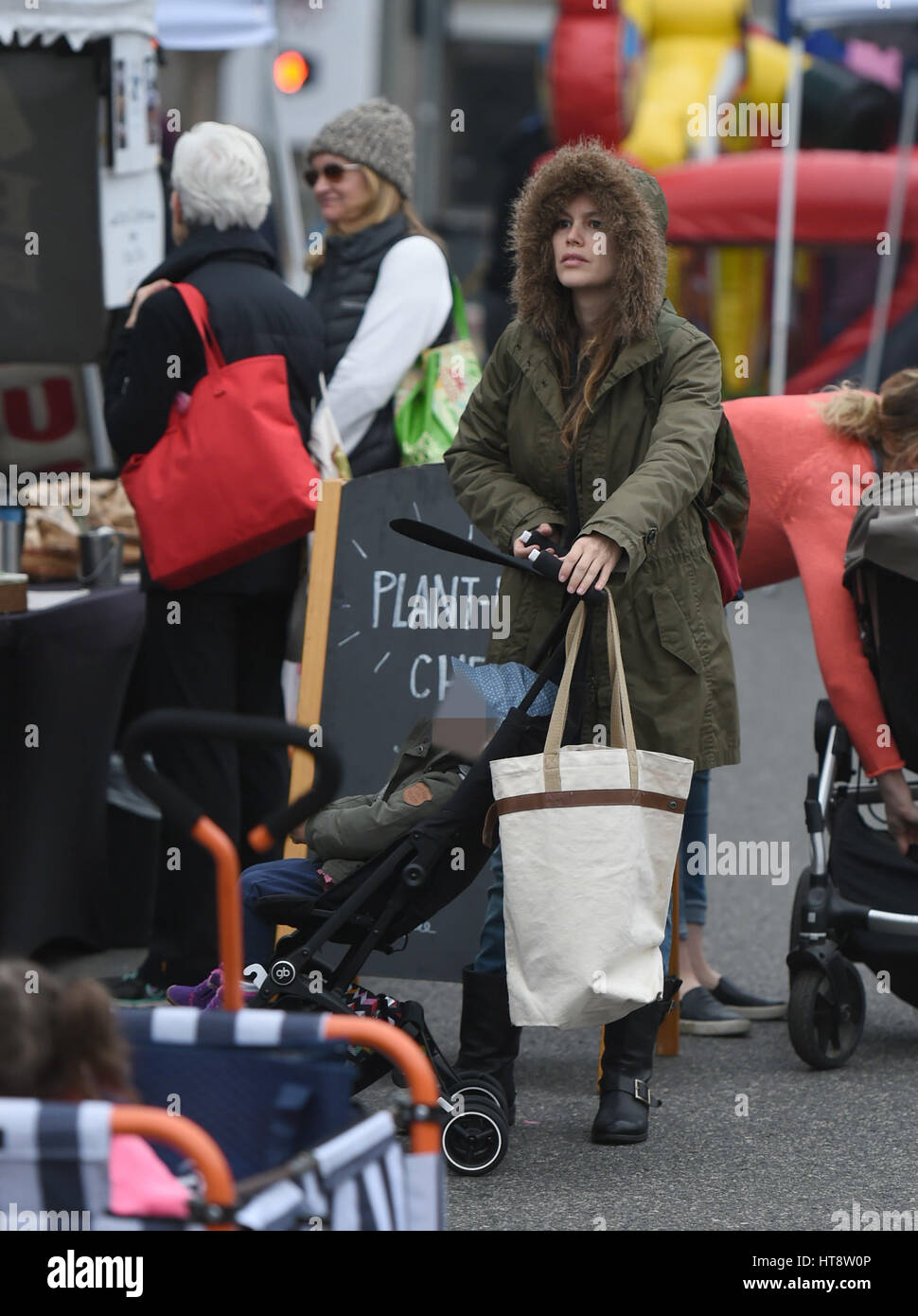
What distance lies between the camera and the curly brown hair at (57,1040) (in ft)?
7.42

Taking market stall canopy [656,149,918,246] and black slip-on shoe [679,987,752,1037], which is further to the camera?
market stall canopy [656,149,918,246]

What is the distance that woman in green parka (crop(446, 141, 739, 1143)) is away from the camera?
3959 mm

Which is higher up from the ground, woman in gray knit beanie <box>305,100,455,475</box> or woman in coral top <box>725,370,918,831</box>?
woman in gray knit beanie <box>305,100,455,475</box>

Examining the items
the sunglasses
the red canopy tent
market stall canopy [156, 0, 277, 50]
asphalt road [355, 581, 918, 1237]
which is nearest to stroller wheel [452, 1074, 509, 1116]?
asphalt road [355, 581, 918, 1237]

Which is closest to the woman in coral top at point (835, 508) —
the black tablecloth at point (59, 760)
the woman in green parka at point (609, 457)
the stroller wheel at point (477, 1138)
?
the woman in green parka at point (609, 457)

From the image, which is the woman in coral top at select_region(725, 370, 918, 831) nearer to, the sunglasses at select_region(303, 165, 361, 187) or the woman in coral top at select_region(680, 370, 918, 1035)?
the woman in coral top at select_region(680, 370, 918, 1035)

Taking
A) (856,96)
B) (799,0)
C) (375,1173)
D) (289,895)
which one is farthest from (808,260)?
(375,1173)

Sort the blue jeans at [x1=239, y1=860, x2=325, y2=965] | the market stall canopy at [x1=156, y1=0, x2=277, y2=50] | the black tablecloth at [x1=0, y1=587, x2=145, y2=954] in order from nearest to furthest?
the blue jeans at [x1=239, y1=860, x2=325, y2=965] < the black tablecloth at [x1=0, y1=587, x2=145, y2=954] < the market stall canopy at [x1=156, y1=0, x2=277, y2=50]

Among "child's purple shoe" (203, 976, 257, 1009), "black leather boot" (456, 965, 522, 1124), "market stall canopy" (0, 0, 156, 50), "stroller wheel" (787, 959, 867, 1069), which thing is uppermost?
"market stall canopy" (0, 0, 156, 50)

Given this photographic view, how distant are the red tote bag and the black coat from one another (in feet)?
0.14

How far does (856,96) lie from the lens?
54.3 feet

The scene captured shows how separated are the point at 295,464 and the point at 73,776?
1.12 metres

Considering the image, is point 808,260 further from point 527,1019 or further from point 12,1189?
point 12,1189

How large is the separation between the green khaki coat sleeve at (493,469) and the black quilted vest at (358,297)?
1412mm
